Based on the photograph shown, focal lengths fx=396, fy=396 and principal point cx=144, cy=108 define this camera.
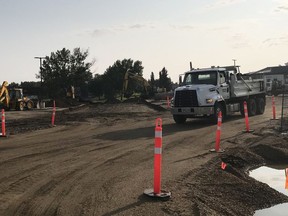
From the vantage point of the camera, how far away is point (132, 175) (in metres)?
8.94

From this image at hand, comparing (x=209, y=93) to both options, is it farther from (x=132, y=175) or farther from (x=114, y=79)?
(x=114, y=79)

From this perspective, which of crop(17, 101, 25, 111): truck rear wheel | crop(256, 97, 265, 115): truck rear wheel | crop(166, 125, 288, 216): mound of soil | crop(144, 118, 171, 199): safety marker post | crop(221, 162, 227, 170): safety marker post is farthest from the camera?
crop(17, 101, 25, 111): truck rear wheel

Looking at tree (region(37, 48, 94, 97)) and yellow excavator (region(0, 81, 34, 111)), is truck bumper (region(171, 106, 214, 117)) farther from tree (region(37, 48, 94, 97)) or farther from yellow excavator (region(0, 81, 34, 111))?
tree (region(37, 48, 94, 97))

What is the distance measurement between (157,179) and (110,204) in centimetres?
94

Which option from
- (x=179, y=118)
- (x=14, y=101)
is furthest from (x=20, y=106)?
(x=179, y=118)

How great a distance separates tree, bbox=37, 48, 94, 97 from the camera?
306 ft

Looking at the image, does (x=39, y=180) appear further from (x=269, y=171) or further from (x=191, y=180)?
(x=269, y=171)

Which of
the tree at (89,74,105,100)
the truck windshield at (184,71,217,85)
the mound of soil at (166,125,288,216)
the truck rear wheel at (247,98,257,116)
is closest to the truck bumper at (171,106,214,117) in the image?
the truck windshield at (184,71,217,85)

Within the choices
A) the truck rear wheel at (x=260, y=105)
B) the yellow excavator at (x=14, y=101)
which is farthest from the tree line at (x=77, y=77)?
the truck rear wheel at (x=260, y=105)

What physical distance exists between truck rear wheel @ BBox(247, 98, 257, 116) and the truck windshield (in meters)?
4.75

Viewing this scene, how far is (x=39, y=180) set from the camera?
8516 mm

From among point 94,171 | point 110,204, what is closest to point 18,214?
point 110,204

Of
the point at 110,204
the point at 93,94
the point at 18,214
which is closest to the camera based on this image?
the point at 18,214

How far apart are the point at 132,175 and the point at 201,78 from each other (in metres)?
12.7
